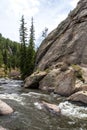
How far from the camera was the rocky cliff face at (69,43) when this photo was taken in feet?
153

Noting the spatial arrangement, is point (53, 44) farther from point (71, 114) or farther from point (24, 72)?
point (71, 114)

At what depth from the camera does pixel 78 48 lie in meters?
47.2

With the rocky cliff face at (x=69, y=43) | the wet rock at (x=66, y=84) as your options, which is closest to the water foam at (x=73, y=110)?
the wet rock at (x=66, y=84)

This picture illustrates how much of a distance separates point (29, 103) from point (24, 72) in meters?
37.8

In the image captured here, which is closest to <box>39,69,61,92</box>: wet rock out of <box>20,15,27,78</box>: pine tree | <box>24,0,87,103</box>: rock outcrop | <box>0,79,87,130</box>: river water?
<box>24,0,87,103</box>: rock outcrop

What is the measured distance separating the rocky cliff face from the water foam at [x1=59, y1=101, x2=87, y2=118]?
1953 centimetres

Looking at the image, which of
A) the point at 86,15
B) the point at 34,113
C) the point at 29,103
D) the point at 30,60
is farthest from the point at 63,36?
the point at 34,113

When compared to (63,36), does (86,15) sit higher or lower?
higher

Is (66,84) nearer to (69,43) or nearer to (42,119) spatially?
(42,119)

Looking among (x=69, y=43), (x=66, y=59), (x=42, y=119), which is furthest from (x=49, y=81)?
(x=42, y=119)

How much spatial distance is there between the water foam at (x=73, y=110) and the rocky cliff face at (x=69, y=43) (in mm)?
19525

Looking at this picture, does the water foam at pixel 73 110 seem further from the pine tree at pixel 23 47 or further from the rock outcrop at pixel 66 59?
the pine tree at pixel 23 47

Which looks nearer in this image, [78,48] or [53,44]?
[78,48]

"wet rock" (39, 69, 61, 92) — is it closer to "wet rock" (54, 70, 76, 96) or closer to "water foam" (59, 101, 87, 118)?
"wet rock" (54, 70, 76, 96)
